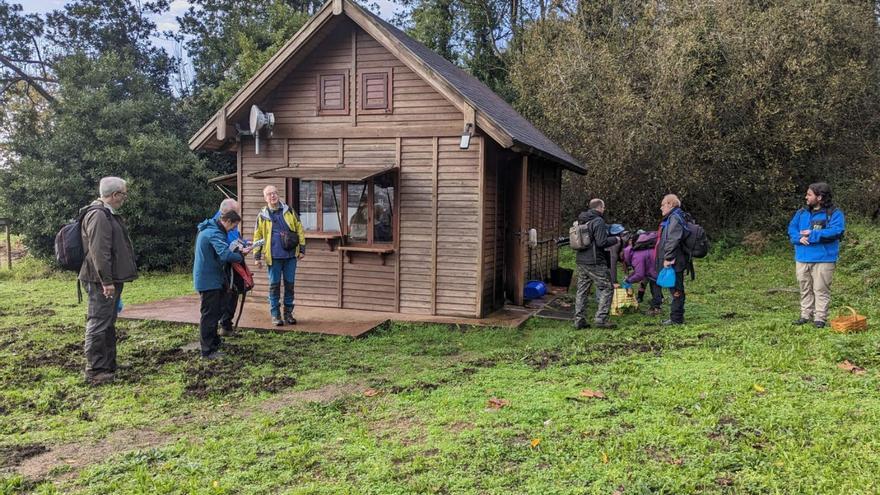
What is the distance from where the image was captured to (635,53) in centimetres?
1645

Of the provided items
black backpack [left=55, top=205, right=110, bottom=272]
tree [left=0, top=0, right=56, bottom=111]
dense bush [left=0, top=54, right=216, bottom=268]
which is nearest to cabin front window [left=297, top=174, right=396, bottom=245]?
black backpack [left=55, top=205, right=110, bottom=272]

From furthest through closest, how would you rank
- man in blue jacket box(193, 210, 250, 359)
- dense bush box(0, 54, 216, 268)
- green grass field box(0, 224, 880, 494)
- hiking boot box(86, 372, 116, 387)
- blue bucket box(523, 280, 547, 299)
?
1. dense bush box(0, 54, 216, 268)
2. blue bucket box(523, 280, 547, 299)
3. man in blue jacket box(193, 210, 250, 359)
4. hiking boot box(86, 372, 116, 387)
5. green grass field box(0, 224, 880, 494)

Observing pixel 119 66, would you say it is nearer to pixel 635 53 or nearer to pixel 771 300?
pixel 635 53

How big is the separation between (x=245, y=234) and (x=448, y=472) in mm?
7567

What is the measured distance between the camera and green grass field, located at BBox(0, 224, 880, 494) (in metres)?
3.54

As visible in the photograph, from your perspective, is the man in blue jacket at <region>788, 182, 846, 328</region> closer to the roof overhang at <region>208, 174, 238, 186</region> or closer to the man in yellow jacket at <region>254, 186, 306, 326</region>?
the man in yellow jacket at <region>254, 186, 306, 326</region>

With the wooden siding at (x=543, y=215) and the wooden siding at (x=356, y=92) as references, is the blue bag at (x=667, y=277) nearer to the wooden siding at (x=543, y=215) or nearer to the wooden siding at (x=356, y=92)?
the wooden siding at (x=543, y=215)

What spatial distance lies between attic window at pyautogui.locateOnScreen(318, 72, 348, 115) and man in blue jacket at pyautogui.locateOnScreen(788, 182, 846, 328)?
6639mm

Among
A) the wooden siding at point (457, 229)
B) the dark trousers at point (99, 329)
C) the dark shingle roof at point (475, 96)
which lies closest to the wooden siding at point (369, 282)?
the wooden siding at point (457, 229)

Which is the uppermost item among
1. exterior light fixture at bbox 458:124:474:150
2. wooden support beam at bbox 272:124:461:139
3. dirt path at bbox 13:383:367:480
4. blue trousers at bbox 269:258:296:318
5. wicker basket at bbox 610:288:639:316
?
wooden support beam at bbox 272:124:461:139

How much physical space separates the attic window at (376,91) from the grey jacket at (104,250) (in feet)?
14.6

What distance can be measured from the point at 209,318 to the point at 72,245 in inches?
61.9

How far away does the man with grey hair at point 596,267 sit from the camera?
8008mm

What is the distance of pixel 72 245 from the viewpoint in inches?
229
